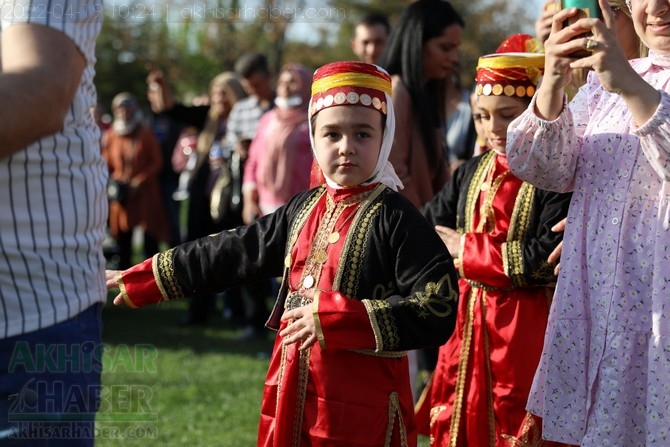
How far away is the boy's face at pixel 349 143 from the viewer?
3.32 m

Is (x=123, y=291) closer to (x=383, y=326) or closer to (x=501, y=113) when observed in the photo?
(x=383, y=326)

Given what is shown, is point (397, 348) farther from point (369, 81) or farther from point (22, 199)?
point (22, 199)

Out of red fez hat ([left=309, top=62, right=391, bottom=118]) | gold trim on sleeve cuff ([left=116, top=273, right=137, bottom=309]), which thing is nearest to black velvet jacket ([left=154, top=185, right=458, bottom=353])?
gold trim on sleeve cuff ([left=116, top=273, right=137, bottom=309])

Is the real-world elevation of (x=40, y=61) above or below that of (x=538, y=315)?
above

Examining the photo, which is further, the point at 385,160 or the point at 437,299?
the point at 385,160

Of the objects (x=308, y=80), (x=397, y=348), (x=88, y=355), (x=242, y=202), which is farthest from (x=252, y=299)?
(x=88, y=355)

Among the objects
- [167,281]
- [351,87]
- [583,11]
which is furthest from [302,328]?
[583,11]

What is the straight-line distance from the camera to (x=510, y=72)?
12.9 ft

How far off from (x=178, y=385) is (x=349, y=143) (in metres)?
3.93

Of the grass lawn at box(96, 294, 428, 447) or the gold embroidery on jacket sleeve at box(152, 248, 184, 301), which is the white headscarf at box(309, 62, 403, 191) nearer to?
the gold embroidery on jacket sleeve at box(152, 248, 184, 301)

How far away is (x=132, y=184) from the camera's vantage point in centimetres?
1120

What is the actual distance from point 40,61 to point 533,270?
2.21 metres

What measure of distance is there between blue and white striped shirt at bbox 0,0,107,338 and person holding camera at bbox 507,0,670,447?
1.31 meters

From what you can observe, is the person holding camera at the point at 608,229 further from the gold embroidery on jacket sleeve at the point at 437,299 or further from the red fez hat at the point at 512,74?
the red fez hat at the point at 512,74
